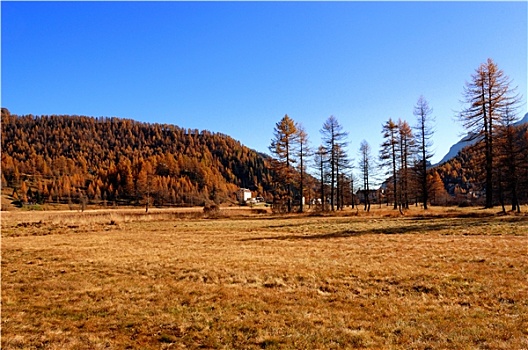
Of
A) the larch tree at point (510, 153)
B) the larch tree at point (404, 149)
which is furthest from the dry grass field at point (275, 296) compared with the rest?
the larch tree at point (404, 149)

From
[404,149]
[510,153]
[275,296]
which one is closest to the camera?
[275,296]

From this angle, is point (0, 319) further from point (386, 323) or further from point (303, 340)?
point (386, 323)

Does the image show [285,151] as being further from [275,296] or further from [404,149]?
[275,296]

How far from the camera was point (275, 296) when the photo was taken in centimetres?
859

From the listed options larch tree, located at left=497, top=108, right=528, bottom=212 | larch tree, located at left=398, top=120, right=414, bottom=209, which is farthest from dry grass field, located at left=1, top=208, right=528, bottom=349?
larch tree, located at left=398, top=120, right=414, bottom=209

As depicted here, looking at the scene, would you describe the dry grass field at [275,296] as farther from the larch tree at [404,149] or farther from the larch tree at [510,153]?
the larch tree at [404,149]

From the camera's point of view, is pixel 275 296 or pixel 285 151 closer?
pixel 275 296

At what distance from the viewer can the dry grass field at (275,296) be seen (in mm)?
5988

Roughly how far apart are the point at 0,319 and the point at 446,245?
16.1 metres

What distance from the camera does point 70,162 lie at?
7037 inches

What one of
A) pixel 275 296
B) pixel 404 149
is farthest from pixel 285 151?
pixel 275 296

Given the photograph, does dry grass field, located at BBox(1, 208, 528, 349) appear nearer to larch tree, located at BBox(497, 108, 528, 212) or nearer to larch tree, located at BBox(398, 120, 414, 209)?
larch tree, located at BBox(497, 108, 528, 212)

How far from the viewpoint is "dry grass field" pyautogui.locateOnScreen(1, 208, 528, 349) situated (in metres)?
5.99

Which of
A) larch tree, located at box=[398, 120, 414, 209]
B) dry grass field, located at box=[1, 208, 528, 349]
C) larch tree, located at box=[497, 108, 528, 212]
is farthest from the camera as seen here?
larch tree, located at box=[398, 120, 414, 209]
